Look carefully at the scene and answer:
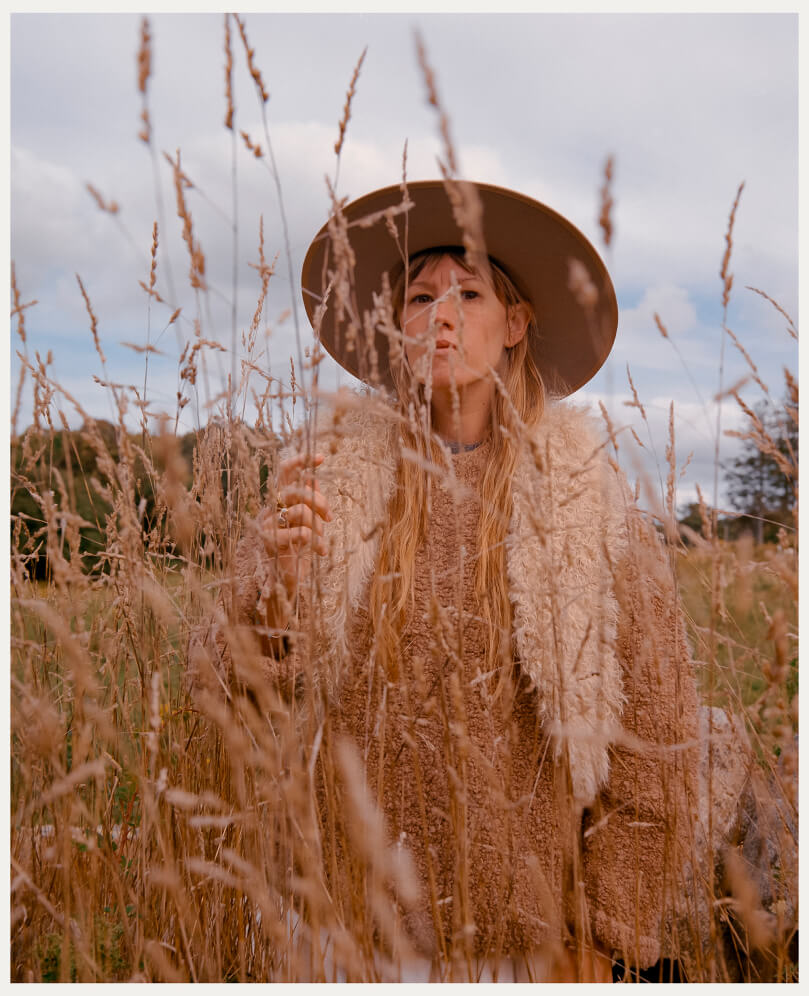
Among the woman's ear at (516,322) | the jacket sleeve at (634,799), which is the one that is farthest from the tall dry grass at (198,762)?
the woman's ear at (516,322)

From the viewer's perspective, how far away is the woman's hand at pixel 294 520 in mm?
975

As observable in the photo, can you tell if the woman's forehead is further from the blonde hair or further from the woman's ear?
the woman's ear

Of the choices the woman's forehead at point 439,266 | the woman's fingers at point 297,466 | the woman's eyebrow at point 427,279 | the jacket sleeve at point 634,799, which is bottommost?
the jacket sleeve at point 634,799

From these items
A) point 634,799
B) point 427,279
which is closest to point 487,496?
point 427,279

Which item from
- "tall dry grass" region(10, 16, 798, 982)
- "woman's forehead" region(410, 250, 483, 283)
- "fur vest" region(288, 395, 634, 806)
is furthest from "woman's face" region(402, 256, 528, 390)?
"tall dry grass" region(10, 16, 798, 982)

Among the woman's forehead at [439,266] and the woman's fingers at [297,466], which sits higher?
the woman's forehead at [439,266]

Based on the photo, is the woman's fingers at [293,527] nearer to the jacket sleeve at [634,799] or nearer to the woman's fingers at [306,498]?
the woman's fingers at [306,498]

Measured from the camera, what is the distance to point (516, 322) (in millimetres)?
2041

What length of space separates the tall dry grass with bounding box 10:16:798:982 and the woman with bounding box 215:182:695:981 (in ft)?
0.24

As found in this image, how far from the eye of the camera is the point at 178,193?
0.95m

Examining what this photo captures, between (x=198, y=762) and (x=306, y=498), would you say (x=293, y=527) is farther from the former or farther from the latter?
(x=198, y=762)

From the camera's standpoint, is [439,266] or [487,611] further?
[439,266]

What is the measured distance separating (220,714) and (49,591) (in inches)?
37.0

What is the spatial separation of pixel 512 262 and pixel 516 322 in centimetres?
17
